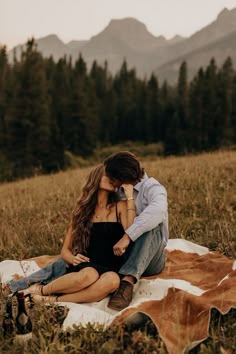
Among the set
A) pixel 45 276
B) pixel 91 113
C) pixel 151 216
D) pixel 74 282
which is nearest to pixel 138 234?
pixel 151 216

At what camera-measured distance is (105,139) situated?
7069cm

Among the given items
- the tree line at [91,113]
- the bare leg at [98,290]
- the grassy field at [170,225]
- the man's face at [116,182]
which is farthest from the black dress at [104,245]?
the tree line at [91,113]

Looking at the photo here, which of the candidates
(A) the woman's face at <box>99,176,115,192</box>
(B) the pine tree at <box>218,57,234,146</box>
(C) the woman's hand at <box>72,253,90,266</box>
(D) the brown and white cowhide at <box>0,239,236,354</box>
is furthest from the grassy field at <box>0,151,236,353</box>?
(B) the pine tree at <box>218,57,234,146</box>

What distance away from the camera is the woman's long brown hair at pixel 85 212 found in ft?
17.4

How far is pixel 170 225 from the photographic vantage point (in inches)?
305

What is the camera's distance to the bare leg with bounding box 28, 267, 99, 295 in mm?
4832

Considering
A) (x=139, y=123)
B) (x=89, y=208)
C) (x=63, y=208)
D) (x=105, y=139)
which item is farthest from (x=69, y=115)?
(x=89, y=208)

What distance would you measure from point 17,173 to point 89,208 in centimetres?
3675

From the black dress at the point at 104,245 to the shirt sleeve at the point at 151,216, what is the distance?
326 mm

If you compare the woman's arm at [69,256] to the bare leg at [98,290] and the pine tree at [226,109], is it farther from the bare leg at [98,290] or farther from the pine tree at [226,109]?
the pine tree at [226,109]

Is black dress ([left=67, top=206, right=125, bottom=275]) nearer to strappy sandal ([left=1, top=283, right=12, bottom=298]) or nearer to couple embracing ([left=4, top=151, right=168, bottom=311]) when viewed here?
couple embracing ([left=4, top=151, right=168, bottom=311])

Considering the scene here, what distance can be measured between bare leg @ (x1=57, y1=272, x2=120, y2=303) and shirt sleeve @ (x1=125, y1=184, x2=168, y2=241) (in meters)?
0.48

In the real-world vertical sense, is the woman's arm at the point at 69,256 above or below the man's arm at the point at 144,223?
below

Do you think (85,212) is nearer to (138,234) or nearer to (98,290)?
(138,234)
